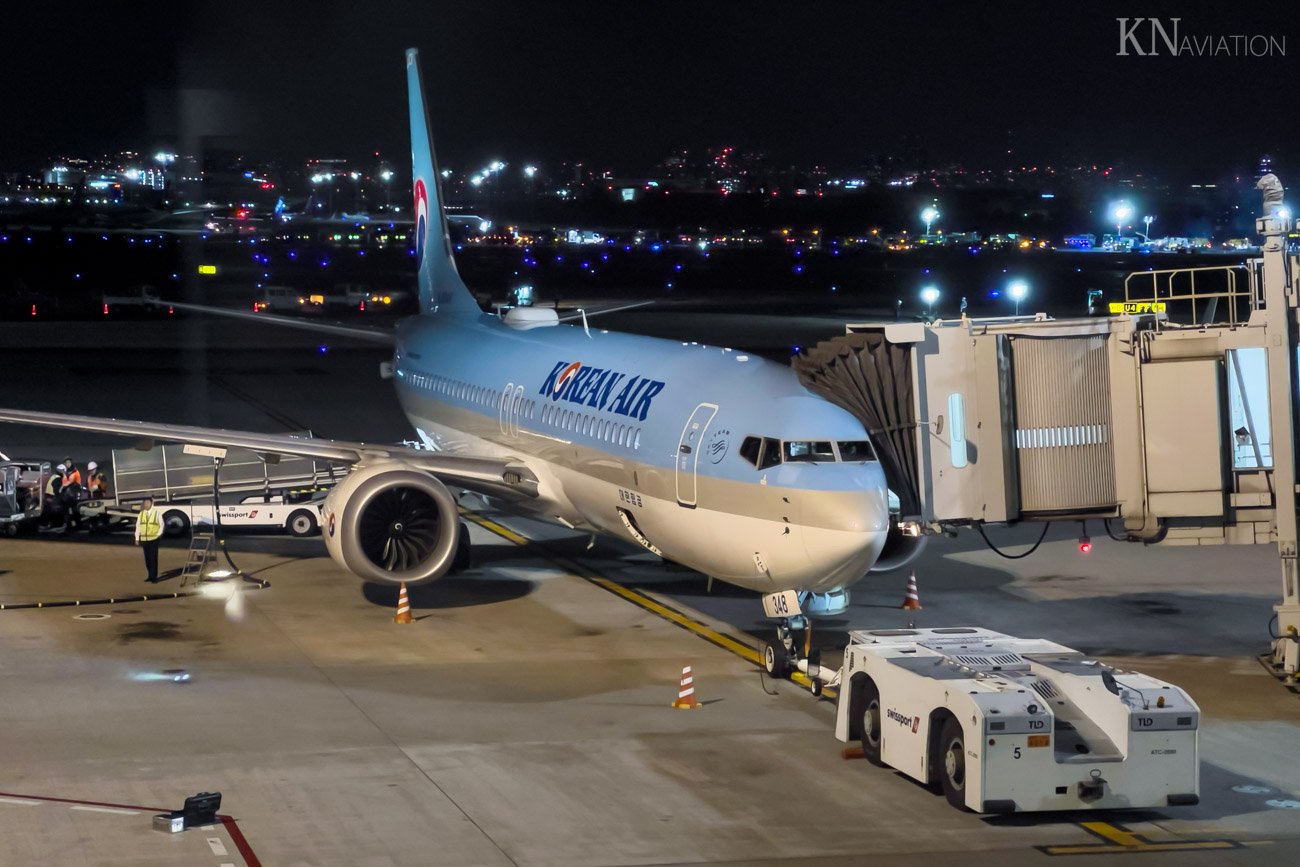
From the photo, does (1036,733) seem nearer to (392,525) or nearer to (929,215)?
(392,525)

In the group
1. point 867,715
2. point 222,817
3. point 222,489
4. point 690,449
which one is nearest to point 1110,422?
point 690,449

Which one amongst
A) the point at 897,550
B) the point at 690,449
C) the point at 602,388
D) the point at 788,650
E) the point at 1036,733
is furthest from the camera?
the point at 602,388

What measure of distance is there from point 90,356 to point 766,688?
50402mm

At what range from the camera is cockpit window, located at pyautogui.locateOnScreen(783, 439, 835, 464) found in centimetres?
1892

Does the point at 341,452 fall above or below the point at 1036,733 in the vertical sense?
above

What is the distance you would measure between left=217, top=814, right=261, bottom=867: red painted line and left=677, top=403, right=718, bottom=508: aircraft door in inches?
306

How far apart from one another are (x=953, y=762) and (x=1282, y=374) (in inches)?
295

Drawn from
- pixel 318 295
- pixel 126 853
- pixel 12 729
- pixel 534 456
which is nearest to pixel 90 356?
pixel 318 295

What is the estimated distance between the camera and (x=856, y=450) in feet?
62.2

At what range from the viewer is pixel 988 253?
154750 mm

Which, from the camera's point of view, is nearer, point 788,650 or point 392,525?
point 788,650

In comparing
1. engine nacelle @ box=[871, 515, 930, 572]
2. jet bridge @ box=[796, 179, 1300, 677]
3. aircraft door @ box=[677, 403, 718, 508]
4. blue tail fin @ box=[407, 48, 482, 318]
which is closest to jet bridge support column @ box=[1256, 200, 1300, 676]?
jet bridge @ box=[796, 179, 1300, 677]

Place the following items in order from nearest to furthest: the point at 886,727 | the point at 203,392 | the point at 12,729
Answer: the point at 886,727 → the point at 12,729 → the point at 203,392

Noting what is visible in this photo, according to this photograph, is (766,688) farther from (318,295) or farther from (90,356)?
(318,295)
